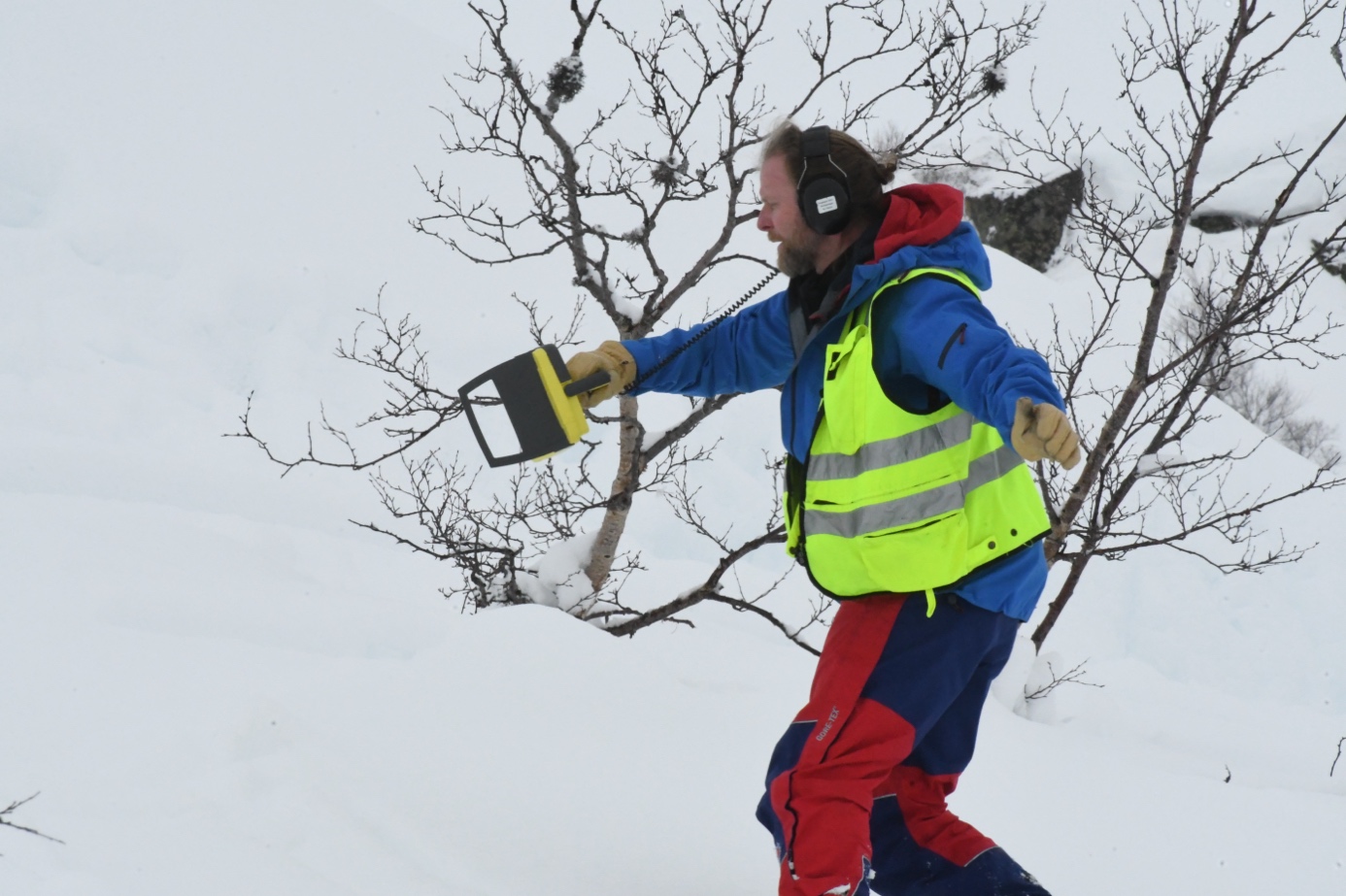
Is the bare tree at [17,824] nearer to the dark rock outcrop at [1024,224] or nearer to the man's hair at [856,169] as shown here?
the man's hair at [856,169]

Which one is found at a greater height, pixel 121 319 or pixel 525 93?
pixel 121 319

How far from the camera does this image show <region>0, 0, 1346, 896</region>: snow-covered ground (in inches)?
71.0

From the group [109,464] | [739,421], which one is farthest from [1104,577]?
[109,464]

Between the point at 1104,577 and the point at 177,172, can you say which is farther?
the point at 177,172

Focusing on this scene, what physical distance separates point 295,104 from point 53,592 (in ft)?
44.1

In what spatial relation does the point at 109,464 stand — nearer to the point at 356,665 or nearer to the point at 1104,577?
the point at 356,665

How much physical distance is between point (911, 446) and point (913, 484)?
63 mm

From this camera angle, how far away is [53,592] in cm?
292

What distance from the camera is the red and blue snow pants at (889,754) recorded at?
1501 millimetres

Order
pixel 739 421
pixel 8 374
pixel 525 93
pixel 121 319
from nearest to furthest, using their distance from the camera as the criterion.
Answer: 1. pixel 525 93
2. pixel 8 374
3. pixel 121 319
4. pixel 739 421

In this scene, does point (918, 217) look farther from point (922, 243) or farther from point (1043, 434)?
point (1043, 434)

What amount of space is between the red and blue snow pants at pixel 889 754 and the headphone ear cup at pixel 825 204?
2.27 feet

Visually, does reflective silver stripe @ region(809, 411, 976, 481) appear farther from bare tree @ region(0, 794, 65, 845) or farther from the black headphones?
bare tree @ region(0, 794, 65, 845)

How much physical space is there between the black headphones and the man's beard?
53 mm
